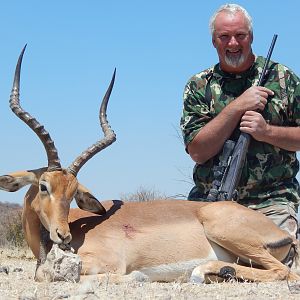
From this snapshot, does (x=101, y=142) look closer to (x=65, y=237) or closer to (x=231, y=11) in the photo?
(x=65, y=237)

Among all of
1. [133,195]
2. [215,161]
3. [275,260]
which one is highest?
[215,161]

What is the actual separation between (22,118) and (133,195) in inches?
339

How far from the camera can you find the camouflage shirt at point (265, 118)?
752cm

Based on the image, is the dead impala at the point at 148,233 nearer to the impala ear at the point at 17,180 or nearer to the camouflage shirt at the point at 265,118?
the impala ear at the point at 17,180

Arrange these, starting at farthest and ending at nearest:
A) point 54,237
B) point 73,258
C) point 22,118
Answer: point 22,118 → point 54,237 → point 73,258

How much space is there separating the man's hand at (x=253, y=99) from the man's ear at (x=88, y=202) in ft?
5.45

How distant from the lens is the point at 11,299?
5043 millimetres

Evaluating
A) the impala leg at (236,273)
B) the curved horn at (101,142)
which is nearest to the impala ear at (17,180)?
the curved horn at (101,142)

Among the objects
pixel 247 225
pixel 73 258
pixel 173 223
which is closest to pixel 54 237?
pixel 73 258

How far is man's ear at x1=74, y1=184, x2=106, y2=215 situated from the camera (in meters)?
7.20

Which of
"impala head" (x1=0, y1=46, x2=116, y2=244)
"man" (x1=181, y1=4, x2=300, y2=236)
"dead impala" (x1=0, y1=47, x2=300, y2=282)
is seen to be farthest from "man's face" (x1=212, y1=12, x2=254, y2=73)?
"dead impala" (x1=0, y1=47, x2=300, y2=282)

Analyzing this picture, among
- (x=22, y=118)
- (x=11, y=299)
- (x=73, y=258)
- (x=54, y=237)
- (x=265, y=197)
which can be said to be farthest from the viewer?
(x=265, y=197)

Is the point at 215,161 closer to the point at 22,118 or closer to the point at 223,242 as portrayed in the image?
the point at 223,242

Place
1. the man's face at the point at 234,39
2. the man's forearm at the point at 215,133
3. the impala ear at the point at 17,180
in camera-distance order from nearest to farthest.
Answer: the impala ear at the point at 17,180 → the man's forearm at the point at 215,133 → the man's face at the point at 234,39
